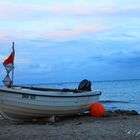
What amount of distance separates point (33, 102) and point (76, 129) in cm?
276

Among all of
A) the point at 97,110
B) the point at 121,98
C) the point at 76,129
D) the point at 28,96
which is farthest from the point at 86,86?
the point at 121,98

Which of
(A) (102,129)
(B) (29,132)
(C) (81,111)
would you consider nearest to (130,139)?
(A) (102,129)

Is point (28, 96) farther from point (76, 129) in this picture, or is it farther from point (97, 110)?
point (97, 110)

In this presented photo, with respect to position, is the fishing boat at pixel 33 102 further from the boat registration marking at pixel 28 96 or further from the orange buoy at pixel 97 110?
the orange buoy at pixel 97 110

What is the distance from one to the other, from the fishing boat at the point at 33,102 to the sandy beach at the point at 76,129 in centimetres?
42

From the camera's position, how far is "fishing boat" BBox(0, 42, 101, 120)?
19.7m

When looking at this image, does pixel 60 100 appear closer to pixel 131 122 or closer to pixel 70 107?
pixel 70 107

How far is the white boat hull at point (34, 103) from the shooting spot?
19656mm

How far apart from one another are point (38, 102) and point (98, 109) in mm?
3622

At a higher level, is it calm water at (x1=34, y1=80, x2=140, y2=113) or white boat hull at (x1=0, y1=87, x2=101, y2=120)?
white boat hull at (x1=0, y1=87, x2=101, y2=120)

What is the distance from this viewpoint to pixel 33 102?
1984 cm

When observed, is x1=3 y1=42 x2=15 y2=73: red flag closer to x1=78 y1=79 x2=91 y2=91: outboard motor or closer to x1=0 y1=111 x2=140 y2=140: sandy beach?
x1=0 y1=111 x2=140 y2=140: sandy beach

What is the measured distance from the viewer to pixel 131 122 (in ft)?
63.5

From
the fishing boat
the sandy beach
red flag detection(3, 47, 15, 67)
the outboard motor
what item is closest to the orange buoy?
the sandy beach
